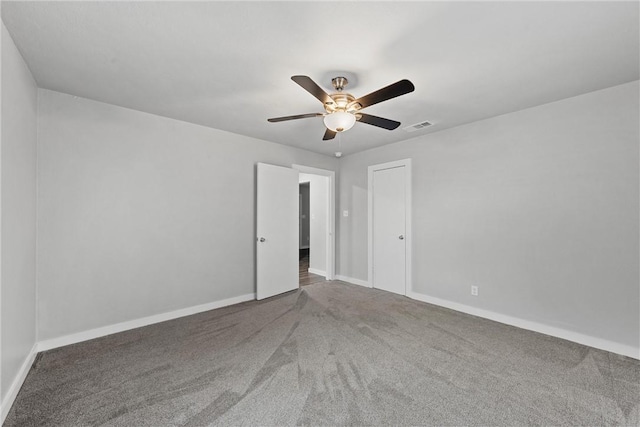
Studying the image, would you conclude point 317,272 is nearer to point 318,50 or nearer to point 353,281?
point 353,281

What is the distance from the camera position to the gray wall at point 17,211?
1772 millimetres

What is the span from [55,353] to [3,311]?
103cm

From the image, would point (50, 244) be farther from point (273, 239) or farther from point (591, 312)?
point (591, 312)

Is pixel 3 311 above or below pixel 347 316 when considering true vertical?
above

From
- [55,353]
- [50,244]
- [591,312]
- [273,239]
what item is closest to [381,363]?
[591,312]

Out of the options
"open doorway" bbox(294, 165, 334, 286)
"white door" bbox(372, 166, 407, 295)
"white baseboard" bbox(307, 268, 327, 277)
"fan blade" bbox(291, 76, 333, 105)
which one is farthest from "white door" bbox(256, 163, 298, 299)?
"fan blade" bbox(291, 76, 333, 105)

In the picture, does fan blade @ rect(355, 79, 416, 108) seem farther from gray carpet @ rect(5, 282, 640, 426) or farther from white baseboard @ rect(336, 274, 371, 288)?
white baseboard @ rect(336, 274, 371, 288)

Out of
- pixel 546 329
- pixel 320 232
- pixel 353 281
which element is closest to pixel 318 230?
pixel 320 232

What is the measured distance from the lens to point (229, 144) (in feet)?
12.6

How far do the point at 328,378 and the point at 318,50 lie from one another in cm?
243

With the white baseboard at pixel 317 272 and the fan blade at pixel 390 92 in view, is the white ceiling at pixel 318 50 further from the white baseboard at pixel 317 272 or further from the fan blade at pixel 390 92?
the white baseboard at pixel 317 272

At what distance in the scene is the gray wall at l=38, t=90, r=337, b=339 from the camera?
8.59 ft

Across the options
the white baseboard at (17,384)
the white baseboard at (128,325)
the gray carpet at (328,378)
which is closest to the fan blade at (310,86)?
the gray carpet at (328,378)

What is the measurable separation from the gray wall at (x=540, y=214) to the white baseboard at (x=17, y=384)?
13.7 feet
